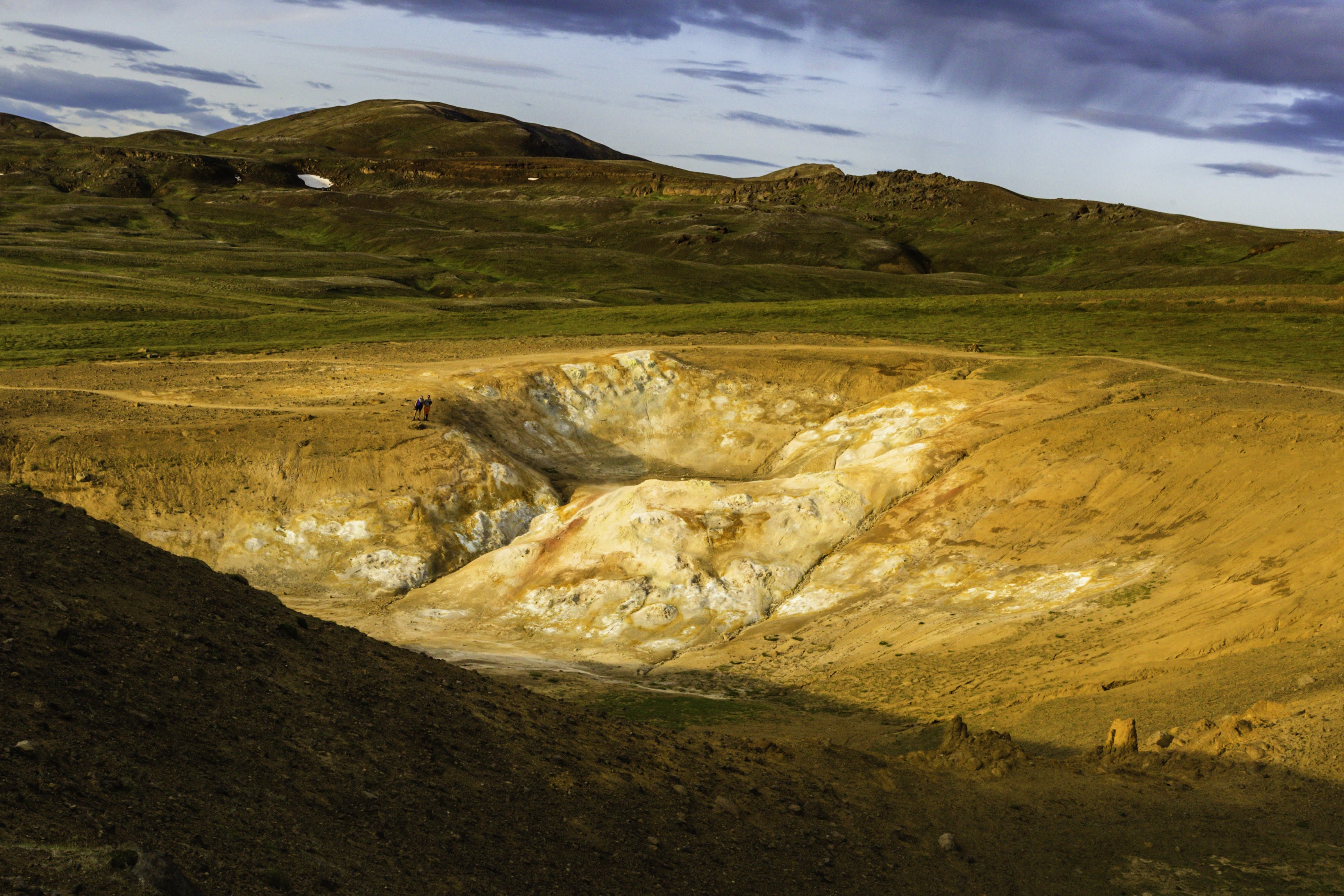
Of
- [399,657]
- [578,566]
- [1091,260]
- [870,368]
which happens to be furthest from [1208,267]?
[399,657]

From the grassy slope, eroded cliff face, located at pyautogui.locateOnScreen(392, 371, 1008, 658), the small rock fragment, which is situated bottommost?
eroded cliff face, located at pyautogui.locateOnScreen(392, 371, 1008, 658)

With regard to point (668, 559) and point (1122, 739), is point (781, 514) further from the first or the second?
point (1122, 739)

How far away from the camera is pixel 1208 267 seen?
113875 millimetres

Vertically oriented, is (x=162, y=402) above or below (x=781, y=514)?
below

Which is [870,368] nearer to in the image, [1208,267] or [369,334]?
[369,334]

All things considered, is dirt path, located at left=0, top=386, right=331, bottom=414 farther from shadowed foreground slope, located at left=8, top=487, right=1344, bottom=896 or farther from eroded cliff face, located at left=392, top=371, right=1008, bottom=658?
shadowed foreground slope, located at left=8, top=487, right=1344, bottom=896

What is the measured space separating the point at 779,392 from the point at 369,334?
2640 cm

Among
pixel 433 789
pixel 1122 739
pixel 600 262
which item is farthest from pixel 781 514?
pixel 600 262

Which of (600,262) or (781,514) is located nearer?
(781,514)

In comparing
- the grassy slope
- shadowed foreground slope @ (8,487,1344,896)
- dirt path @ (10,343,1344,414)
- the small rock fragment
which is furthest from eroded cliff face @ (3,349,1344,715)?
the grassy slope

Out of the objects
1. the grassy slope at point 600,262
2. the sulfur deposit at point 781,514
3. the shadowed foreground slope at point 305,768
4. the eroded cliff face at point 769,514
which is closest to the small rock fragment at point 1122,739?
the sulfur deposit at point 781,514

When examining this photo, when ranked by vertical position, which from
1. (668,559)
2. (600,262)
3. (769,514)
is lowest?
(668,559)

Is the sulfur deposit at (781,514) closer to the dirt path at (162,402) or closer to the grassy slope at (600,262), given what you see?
the dirt path at (162,402)

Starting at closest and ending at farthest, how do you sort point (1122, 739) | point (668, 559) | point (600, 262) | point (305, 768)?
point (305, 768)
point (1122, 739)
point (668, 559)
point (600, 262)
